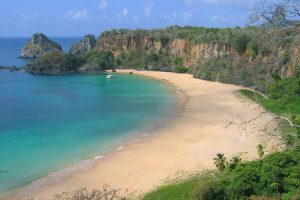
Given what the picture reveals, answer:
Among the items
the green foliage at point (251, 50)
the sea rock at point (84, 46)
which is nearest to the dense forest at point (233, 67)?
the green foliage at point (251, 50)

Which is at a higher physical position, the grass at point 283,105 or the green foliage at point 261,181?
the green foliage at point 261,181

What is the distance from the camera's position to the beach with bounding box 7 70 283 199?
24828 millimetres

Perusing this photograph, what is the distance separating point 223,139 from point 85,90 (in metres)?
35.5

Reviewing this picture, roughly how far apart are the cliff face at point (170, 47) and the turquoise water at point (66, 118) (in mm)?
13124

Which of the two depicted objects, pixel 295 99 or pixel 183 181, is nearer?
pixel 183 181

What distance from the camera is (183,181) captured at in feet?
78.0

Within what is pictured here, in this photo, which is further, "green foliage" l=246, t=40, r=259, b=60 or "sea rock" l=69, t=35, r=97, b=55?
"sea rock" l=69, t=35, r=97, b=55

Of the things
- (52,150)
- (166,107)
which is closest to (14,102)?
(166,107)

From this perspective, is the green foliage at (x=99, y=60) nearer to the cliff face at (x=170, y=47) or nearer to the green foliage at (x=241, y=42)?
the cliff face at (x=170, y=47)

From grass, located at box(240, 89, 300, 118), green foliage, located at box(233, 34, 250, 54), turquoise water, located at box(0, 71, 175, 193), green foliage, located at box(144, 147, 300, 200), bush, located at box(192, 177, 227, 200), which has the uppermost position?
green foliage, located at box(233, 34, 250, 54)

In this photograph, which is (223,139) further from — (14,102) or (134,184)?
(14,102)

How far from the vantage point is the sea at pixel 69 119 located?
29.2m

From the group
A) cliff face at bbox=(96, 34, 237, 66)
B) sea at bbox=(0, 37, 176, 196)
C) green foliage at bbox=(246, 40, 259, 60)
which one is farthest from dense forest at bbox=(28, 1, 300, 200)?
sea at bbox=(0, 37, 176, 196)

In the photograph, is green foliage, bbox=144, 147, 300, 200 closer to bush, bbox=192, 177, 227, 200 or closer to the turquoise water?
bush, bbox=192, 177, 227, 200
